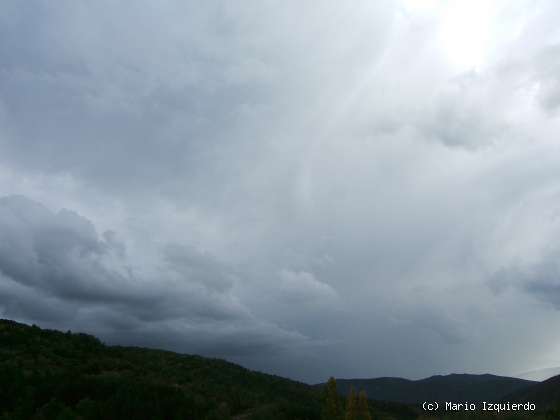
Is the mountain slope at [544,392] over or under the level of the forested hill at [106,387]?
over

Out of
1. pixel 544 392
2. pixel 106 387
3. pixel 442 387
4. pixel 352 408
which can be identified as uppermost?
pixel 442 387

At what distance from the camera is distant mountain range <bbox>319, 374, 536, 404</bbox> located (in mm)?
129500

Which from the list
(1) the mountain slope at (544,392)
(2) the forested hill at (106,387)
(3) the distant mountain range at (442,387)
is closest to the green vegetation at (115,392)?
(2) the forested hill at (106,387)

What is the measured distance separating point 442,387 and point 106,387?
145665 mm

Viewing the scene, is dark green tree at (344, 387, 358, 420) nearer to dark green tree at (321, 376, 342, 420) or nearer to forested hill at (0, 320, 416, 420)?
dark green tree at (321, 376, 342, 420)

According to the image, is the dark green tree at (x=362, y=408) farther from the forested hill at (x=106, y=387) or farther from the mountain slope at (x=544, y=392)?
the mountain slope at (x=544, y=392)

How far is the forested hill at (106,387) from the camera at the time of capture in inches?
588

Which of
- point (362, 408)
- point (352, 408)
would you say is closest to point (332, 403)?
point (352, 408)

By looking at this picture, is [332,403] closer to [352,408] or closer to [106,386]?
[352,408]

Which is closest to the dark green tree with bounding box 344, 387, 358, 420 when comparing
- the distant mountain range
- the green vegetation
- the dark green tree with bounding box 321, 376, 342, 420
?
the green vegetation

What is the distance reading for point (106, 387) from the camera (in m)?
18.0

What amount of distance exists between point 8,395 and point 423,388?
148 metres

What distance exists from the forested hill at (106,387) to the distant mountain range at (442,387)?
100 m

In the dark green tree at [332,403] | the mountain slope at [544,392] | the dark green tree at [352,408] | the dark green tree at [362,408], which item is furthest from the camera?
the mountain slope at [544,392]
